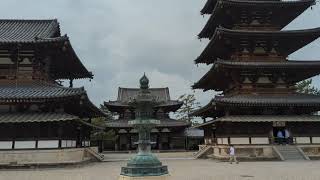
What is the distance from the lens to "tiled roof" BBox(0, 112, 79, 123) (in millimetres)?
27250

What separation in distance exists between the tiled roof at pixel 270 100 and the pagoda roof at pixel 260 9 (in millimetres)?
8407

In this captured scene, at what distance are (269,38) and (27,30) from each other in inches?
920

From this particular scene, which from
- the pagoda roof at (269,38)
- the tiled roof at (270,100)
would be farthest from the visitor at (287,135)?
the pagoda roof at (269,38)

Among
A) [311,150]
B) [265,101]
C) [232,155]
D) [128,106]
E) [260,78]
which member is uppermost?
[260,78]

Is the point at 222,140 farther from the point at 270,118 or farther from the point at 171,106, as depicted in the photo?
the point at 171,106

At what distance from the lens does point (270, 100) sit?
35031 millimetres

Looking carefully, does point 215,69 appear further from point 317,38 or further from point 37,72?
point 37,72

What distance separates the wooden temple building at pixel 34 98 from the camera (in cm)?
2808

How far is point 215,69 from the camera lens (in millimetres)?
36438

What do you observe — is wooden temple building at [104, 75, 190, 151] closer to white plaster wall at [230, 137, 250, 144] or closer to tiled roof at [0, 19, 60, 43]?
white plaster wall at [230, 137, 250, 144]

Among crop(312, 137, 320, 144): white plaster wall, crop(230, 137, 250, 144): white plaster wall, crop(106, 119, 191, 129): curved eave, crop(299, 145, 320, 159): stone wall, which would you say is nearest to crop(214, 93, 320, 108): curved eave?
crop(312, 137, 320, 144): white plaster wall

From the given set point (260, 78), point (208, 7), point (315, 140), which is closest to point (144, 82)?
point (260, 78)

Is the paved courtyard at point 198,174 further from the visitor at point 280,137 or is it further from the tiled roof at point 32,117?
the visitor at point 280,137

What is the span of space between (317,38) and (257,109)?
32.8 feet
